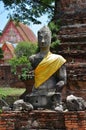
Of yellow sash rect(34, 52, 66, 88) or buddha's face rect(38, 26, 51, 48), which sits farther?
buddha's face rect(38, 26, 51, 48)

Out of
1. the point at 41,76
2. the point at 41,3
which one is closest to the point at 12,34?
the point at 41,3

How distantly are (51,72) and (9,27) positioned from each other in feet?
141

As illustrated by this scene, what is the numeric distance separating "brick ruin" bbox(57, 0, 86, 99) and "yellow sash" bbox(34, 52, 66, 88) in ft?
8.48

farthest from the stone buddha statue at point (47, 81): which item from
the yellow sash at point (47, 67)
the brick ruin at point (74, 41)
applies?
the brick ruin at point (74, 41)

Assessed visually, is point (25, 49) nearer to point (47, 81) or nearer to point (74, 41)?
point (74, 41)

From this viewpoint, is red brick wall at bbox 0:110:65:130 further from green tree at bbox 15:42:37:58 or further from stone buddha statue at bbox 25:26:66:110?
green tree at bbox 15:42:37:58

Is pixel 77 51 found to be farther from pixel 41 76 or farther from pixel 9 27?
pixel 9 27

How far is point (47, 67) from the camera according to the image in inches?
282

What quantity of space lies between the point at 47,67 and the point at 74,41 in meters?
3.52

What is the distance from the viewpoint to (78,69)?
979 cm

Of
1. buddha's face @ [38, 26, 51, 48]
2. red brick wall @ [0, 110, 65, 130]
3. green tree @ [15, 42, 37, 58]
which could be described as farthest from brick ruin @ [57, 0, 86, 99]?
green tree @ [15, 42, 37, 58]

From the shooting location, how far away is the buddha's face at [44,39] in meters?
7.31

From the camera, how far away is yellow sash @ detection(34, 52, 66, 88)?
7145mm

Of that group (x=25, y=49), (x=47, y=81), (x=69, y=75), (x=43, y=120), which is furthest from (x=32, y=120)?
(x=25, y=49)
